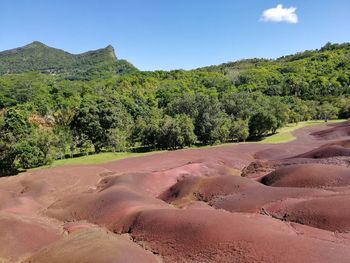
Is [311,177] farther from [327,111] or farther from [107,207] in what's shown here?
[327,111]

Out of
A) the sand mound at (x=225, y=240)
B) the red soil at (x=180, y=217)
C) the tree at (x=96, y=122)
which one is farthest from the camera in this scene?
the tree at (x=96, y=122)

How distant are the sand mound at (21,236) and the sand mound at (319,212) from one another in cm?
1374

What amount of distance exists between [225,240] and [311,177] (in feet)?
49.9

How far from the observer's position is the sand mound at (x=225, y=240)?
15.6m

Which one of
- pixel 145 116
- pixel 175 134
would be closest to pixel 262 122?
pixel 175 134

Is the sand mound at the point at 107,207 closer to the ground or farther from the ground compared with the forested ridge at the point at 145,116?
closer to the ground

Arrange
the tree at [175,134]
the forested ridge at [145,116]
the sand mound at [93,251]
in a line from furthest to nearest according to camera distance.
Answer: the tree at [175,134] < the forested ridge at [145,116] < the sand mound at [93,251]

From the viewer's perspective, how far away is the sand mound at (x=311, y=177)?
93.4ft

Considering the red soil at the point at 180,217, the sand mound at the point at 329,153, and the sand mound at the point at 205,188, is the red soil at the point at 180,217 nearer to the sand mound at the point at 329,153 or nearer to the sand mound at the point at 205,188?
the sand mound at the point at 205,188

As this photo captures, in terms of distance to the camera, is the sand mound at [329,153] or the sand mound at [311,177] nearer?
the sand mound at [311,177]

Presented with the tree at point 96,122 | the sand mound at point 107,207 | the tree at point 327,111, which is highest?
the tree at point 96,122

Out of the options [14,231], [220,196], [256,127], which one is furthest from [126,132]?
[14,231]

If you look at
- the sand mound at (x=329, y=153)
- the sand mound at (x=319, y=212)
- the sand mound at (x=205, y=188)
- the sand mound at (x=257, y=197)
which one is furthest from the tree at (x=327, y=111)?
the sand mound at (x=319, y=212)

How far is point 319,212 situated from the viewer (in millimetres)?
21094
